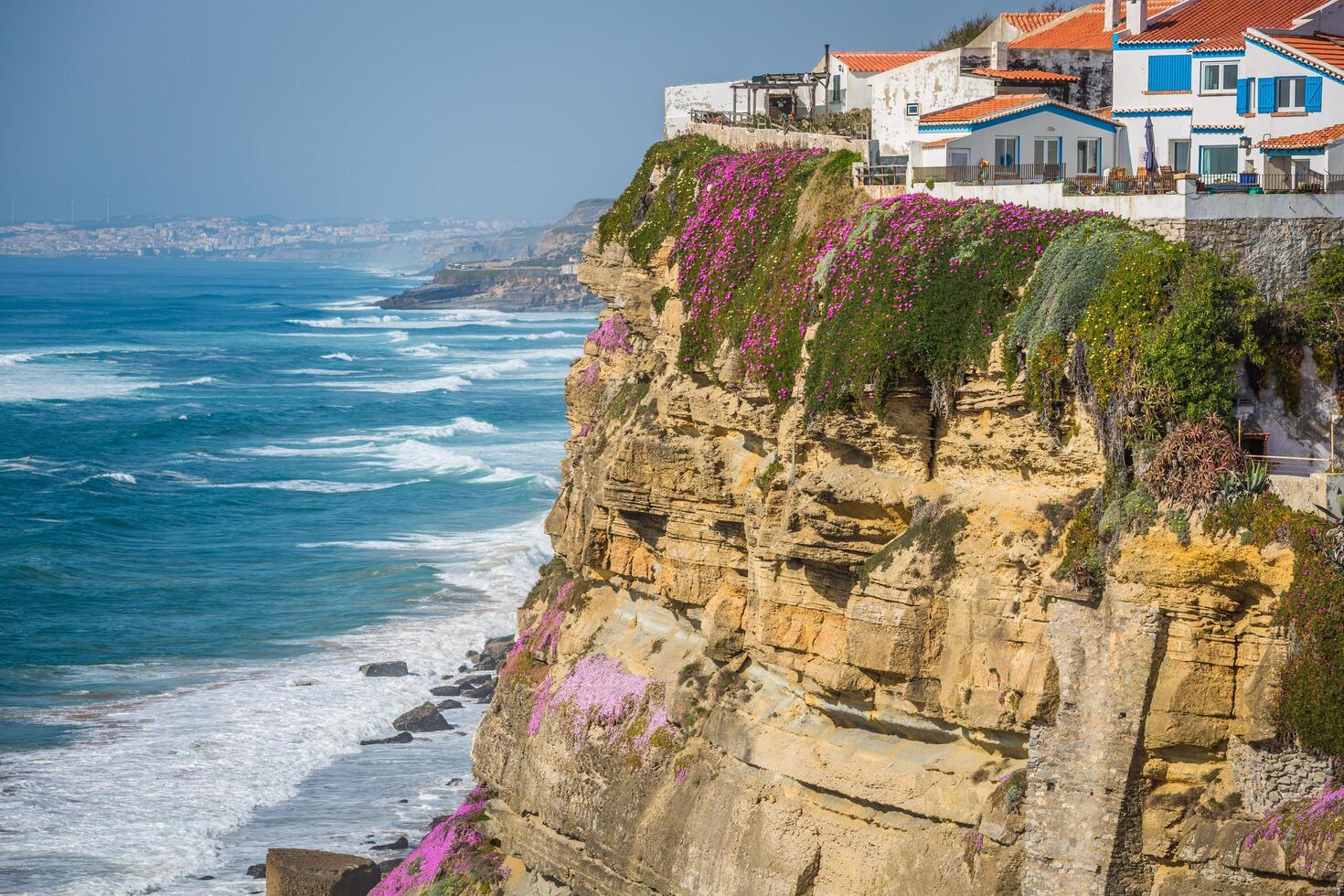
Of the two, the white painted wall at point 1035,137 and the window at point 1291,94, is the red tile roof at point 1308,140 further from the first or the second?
the white painted wall at point 1035,137

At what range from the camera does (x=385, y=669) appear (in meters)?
52.1

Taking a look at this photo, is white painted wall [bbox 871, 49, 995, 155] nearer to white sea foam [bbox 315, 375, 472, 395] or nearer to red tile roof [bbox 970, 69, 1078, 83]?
red tile roof [bbox 970, 69, 1078, 83]

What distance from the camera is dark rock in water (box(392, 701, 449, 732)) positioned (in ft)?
158

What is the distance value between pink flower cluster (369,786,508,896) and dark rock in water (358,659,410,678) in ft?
50.0

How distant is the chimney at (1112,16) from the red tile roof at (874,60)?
25.1 ft

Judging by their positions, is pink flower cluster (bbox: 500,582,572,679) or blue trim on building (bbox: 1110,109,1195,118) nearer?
blue trim on building (bbox: 1110,109,1195,118)

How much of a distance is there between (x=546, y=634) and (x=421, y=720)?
40.6ft

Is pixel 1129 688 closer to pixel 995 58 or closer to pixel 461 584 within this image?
pixel 995 58

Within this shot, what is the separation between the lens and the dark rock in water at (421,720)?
158 ft

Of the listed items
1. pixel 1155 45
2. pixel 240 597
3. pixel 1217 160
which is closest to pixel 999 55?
pixel 1155 45

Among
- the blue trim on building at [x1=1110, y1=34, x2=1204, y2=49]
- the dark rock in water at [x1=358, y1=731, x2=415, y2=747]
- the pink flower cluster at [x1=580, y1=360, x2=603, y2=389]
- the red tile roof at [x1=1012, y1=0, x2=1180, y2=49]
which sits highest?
the red tile roof at [x1=1012, y1=0, x2=1180, y2=49]

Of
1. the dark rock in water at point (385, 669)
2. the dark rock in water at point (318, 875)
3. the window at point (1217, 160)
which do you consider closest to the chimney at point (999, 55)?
the window at point (1217, 160)

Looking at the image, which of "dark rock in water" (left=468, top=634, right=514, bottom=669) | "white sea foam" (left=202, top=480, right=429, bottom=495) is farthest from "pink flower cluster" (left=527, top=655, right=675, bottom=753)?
"white sea foam" (left=202, top=480, right=429, bottom=495)

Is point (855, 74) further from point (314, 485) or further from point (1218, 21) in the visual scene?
point (314, 485)
